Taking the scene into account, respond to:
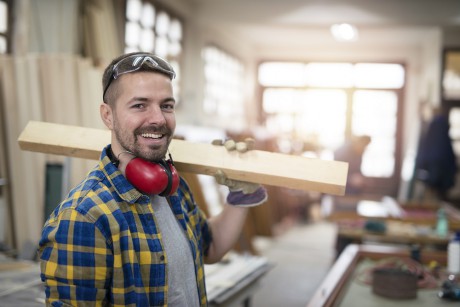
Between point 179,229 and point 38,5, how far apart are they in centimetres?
366

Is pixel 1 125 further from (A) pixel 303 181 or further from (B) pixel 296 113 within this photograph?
(B) pixel 296 113

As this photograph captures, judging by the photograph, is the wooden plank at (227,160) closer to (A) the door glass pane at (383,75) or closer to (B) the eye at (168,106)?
(B) the eye at (168,106)

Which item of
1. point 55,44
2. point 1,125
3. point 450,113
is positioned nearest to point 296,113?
point 450,113

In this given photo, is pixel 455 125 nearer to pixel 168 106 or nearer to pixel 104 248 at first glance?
pixel 168 106

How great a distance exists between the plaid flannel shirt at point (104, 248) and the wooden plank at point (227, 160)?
420 mm

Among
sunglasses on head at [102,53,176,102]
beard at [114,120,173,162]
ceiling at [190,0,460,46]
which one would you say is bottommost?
beard at [114,120,173,162]

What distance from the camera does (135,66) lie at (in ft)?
5.40

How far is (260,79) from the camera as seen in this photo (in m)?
12.3

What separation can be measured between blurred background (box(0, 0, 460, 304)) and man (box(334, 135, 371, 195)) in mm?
652

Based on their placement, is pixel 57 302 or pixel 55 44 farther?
pixel 55 44

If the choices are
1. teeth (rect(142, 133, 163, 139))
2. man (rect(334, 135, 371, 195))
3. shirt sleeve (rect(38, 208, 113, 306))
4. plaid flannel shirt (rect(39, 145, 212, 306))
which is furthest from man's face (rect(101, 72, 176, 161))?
man (rect(334, 135, 371, 195))

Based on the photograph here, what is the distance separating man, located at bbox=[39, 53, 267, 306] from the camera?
58.4 inches

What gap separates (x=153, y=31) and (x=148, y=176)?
5569 millimetres

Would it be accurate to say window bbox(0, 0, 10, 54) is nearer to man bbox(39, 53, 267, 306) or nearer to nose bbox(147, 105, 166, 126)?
man bbox(39, 53, 267, 306)
